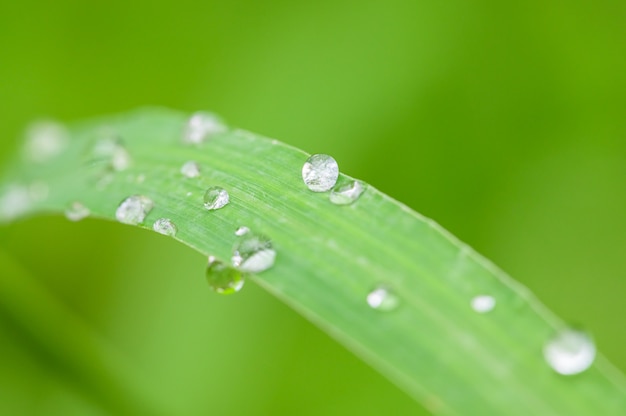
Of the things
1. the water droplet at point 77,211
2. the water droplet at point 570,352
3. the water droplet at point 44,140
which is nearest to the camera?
the water droplet at point 570,352

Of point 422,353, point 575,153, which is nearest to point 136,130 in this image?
point 422,353

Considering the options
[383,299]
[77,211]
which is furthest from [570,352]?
[77,211]

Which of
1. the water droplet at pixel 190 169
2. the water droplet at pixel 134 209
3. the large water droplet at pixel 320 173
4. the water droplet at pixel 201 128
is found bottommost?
the water droplet at pixel 134 209

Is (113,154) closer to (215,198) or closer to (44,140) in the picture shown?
(215,198)

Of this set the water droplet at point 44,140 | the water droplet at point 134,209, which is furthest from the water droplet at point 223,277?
the water droplet at point 44,140

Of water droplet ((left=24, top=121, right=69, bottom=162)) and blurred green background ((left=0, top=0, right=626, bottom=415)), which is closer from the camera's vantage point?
water droplet ((left=24, top=121, right=69, bottom=162))

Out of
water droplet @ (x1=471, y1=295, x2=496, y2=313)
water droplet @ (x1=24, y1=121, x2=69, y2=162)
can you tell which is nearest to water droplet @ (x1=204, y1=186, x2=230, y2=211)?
water droplet @ (x1=471, y1=295, x2=496, y2=313)

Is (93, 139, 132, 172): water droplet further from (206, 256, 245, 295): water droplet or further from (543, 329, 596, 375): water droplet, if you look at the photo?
(543, 329, 596, 375): water droplet

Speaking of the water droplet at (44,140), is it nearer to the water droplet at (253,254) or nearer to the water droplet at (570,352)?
the water droplet at (253,254)

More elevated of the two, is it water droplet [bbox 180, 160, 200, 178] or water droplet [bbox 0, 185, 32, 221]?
water droplet [bbox 0, 185, 32, 221]
